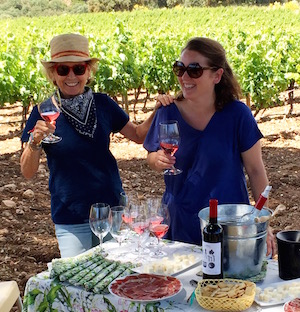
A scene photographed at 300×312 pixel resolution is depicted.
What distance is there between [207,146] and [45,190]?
5.27 m

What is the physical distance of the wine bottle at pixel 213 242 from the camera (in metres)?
2.45

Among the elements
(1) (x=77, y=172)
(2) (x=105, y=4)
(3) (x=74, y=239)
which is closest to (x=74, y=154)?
(1) (x=77, y=172)

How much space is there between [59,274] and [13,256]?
11.5 ft

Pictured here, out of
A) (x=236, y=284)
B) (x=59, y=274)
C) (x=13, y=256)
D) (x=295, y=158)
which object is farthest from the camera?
(x=295, y=158)

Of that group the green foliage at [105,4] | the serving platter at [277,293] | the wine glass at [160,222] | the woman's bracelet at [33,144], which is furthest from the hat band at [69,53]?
the green foliage at [105,4]

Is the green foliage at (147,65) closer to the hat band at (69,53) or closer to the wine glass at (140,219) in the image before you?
the hat band at (69,53)

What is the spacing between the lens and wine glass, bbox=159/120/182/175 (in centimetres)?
324

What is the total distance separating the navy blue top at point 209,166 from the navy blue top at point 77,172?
1.38 feet

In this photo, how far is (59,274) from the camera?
2738 mm

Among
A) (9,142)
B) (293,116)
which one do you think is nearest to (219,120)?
(9,142)

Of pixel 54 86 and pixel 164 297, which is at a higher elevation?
pixel 54 86

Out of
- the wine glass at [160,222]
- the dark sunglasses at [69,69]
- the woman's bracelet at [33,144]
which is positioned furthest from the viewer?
the dark sunglasses at [69,69]

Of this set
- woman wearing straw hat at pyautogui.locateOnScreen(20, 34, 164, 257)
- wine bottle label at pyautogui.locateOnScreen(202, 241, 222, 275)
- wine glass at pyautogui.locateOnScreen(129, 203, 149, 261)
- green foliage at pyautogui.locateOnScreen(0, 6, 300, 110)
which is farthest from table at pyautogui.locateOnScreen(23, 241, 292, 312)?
green foliage at pyautogui.locateOnScreen(0, 6, 300, 110)

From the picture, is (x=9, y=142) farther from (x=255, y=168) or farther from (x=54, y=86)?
(x=255, y=168)
